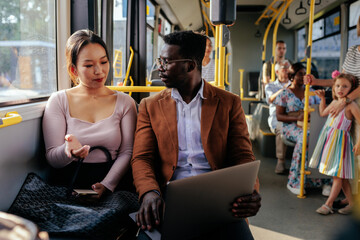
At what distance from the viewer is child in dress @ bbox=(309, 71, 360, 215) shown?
3.12m

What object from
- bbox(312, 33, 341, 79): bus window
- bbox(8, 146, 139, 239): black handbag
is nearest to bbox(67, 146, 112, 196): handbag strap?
bbox(8, 146, 139, 239): black handbag

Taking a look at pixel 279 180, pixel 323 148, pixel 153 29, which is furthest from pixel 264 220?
pixel 153 29

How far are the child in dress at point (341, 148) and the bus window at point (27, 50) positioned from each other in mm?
2510

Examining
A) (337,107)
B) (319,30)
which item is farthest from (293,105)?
(319,30)

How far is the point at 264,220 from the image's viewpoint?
3.02 m

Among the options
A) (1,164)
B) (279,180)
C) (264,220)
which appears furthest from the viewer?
(279,180)

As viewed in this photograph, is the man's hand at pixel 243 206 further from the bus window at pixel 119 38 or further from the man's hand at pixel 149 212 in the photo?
the bus window at pixel 119 38

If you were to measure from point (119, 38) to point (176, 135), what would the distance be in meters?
2.56

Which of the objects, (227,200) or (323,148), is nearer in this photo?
(227,200)

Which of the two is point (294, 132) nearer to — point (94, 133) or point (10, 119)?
point (94, 133)

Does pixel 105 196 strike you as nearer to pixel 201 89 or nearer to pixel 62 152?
pixel 62 152

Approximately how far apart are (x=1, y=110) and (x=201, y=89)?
0.98 m

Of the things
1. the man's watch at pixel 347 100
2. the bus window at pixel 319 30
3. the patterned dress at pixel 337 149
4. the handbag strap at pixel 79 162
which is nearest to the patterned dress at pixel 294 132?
the patterned dress at pixel 337 149

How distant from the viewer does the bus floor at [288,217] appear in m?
2.75
